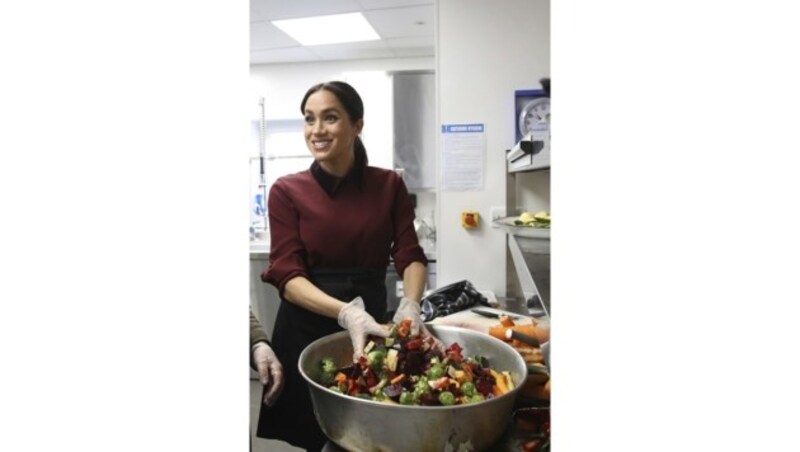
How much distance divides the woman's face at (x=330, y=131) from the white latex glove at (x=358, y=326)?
36cm

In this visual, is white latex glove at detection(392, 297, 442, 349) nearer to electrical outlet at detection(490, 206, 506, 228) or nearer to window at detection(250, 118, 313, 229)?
electrical outlet at detection(490, 206, 506, 228)

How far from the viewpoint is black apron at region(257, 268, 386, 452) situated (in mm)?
1039

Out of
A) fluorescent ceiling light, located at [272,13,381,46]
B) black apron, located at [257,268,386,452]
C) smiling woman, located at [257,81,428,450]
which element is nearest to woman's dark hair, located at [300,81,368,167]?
smiling woman, located at [257,81,428,450]

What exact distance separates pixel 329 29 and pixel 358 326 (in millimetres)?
2503

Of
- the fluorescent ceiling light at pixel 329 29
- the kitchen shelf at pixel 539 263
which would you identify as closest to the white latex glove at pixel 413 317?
the kitchen shelf at pixel 539 263

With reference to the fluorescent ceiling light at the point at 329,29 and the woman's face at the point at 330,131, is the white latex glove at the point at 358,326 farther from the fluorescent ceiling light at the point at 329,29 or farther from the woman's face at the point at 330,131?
the fluorescent ceiling light at the point at 329,29

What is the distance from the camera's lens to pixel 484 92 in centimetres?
189

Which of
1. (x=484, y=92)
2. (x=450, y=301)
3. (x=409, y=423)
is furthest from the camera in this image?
(x=484, y=92)

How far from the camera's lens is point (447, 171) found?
6.53 ft

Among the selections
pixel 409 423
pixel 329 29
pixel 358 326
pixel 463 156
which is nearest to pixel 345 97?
pixel 358 326

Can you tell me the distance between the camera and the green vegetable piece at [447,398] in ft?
2.08

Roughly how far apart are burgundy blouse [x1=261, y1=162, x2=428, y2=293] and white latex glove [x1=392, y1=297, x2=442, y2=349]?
0.49 ft

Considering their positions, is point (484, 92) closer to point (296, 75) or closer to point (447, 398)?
point (447, 398)
